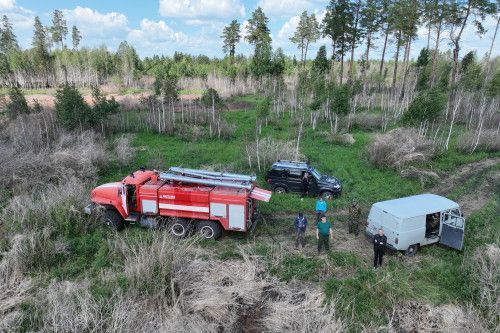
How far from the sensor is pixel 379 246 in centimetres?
1086

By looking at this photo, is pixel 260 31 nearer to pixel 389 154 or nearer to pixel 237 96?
pixel 237 96

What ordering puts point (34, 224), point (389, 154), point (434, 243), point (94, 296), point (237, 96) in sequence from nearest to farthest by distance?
point (94, 296), point (34, 224), point (434, 243), point (389, 154), point (237, 96)

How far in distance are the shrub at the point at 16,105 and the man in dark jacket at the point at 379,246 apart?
80.2ft

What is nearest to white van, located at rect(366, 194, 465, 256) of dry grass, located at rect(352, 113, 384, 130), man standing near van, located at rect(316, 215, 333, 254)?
man standing near van, located at rect(316, 215, 333, 254)

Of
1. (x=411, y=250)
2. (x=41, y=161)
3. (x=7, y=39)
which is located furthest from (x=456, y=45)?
(x=7, y=39)

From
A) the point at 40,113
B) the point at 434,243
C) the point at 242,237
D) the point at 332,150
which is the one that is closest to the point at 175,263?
the point at 242,237

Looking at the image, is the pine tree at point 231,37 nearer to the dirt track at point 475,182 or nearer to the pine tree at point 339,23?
the pine tree at point 339,23

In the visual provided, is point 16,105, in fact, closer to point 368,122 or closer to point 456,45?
point 368,122

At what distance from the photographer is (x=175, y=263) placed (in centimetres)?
903

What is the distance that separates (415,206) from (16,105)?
82.9 feet

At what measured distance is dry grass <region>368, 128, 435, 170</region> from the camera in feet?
62.1

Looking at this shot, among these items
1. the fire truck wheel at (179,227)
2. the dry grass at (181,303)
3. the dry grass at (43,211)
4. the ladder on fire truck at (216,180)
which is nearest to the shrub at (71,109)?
the dry grass at (43,211)

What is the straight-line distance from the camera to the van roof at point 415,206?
11742 millimetres

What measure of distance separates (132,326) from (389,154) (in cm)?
1590
